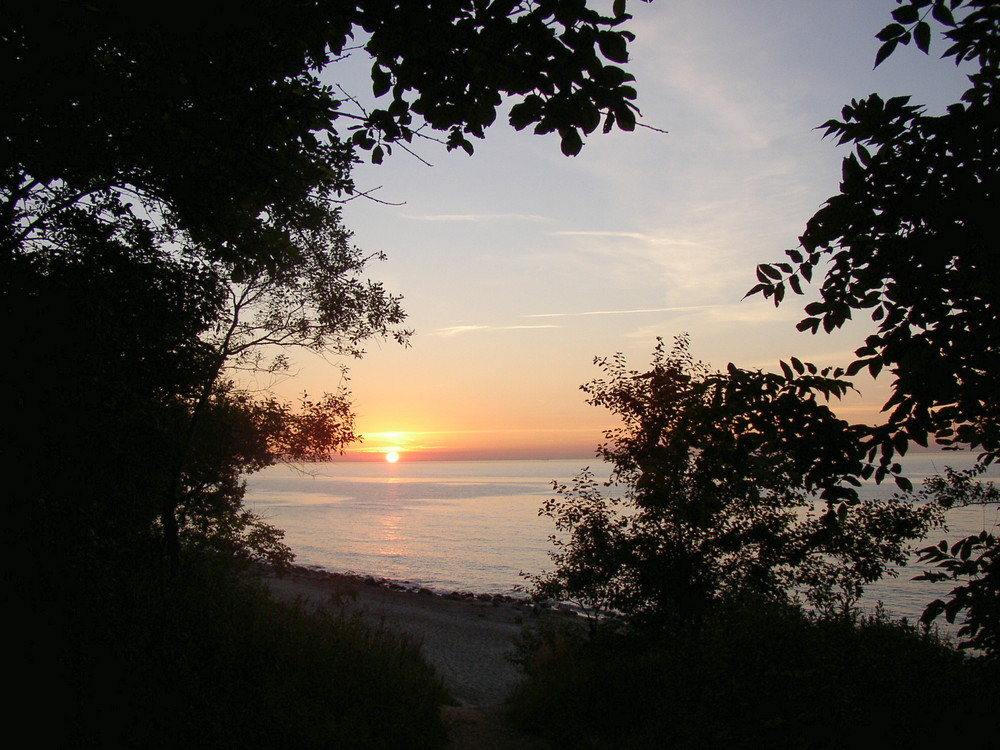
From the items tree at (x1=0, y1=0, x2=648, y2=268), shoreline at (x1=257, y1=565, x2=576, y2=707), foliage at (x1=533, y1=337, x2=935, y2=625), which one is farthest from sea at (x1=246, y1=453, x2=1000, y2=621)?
tree at (x1=0, y1=0, x2=648, y2=268)

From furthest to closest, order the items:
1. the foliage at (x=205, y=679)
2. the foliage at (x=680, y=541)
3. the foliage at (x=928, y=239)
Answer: the foliage at (x=680, y=541), the foliage at (x=205, y=679), the foliage at (x=928, y=239)

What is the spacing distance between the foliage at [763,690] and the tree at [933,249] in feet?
7.59

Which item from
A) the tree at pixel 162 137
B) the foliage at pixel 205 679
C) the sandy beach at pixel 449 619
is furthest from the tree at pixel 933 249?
the sandy beach at pixel 449 619

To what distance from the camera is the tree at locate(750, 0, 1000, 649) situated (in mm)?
2875

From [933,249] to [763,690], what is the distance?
697 centimetres

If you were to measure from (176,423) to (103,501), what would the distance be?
4.55m

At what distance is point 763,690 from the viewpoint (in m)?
7.86

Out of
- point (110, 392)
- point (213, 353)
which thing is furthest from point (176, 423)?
point (110, 392)

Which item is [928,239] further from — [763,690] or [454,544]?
[454,544]

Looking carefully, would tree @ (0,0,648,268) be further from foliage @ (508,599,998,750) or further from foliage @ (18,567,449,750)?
foliage @ (508,599,998,750)

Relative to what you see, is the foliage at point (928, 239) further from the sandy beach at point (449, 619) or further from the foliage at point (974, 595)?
the sandy beach at point (449, 619)

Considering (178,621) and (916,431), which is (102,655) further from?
(916,431)

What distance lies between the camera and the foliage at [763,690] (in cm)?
658

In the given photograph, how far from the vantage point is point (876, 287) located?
3.45 m
